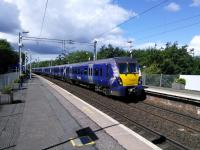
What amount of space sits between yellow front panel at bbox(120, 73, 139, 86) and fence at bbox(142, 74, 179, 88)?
1744 centimetres

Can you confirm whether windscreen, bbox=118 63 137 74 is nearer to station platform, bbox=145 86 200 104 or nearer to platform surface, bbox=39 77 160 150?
station platform, bbox=145 86 200 104

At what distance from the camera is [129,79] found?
70.9 feet

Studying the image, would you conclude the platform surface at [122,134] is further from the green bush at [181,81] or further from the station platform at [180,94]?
the green bush at [181,81]

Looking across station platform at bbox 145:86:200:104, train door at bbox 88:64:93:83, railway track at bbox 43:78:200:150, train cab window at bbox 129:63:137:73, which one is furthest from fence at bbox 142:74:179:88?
railway track at bbox 43:78:200:150

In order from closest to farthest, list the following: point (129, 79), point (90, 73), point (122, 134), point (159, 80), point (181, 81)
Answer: point (122, 134) → point (129, 79) → point (90, 73) → point (181, 81) → point (159, 80)

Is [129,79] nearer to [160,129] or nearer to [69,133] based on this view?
[160,129]

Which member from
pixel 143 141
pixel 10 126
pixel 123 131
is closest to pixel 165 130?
pixel 123 131

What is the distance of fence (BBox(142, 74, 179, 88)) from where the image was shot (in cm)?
3866

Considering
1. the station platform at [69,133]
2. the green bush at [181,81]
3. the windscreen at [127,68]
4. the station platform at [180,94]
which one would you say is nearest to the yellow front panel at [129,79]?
the windscreen at [127,68]

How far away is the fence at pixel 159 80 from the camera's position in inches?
1522

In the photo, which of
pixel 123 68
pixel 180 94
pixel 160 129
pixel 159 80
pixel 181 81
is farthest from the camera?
pixel 159 80

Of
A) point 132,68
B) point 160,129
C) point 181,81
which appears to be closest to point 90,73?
point 132,68

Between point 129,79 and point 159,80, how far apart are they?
1893 centimetres

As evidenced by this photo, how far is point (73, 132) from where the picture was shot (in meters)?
11.1
